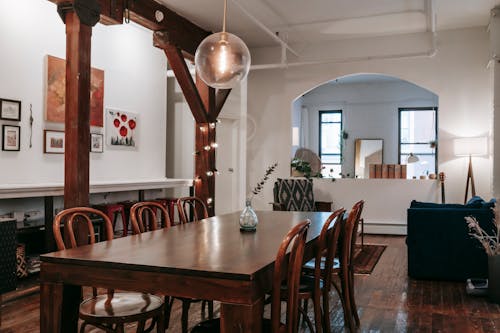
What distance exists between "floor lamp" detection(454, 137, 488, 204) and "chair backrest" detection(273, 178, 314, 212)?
8.00 ft

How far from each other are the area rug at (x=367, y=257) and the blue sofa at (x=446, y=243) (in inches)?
24.2

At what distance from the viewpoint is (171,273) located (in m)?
2.05

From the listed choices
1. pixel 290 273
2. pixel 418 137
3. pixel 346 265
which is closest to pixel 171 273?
pixel 290 273

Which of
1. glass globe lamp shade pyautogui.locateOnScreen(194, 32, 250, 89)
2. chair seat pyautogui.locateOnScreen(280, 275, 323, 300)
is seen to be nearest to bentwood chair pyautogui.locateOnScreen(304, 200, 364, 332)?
chair seat pyautogui.locateOnScreen(280, 275, 323, 300)

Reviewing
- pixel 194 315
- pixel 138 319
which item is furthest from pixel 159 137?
pixel 138 319

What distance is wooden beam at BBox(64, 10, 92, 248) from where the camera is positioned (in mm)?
4746

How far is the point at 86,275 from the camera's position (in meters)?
2.19

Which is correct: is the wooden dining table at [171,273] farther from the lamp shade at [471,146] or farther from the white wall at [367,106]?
the white wall at [367,106]

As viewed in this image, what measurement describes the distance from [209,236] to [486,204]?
3482mm

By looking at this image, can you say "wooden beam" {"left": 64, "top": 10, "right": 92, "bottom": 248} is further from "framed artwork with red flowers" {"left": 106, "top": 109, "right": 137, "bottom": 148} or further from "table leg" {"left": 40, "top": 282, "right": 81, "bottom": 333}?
"table leg" {"left": 40, "top": 282, "right": 81, "bottom": 333}

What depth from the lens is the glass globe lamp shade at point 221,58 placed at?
136 inches

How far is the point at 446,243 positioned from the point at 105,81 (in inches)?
200

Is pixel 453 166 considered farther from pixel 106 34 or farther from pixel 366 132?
pixel 106 34

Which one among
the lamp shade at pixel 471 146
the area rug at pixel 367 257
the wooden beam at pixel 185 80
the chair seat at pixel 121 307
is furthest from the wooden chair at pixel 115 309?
the lamp shade at pixel 471 146
